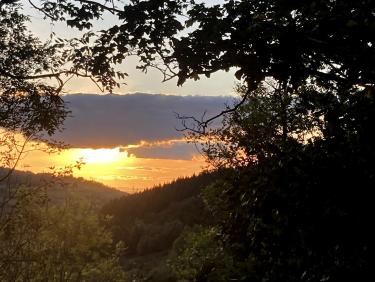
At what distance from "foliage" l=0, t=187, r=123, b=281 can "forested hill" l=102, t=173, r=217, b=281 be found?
81.4 metres

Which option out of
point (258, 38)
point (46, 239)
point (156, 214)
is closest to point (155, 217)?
point (156, 214)

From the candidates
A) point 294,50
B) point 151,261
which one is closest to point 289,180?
point 294,50

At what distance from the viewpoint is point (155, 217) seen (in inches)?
6609

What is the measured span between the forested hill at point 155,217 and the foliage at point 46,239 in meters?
81.4

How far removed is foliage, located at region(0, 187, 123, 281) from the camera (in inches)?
860

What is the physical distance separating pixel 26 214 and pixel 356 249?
20028 millimetres

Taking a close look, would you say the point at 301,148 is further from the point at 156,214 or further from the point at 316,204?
the point at 156,214

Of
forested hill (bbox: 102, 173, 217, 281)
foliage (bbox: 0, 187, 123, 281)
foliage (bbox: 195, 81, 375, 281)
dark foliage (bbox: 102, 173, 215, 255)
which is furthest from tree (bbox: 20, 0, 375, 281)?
dark foliage (bbox: 102, 173, 215, 255)

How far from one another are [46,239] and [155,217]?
138456 mm

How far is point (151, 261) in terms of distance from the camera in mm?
128750

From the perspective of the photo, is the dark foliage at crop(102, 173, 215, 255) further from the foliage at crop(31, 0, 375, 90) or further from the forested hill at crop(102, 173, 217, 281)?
the foliage at crop(31, 0, 375, 90)

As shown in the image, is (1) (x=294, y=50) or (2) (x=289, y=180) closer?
(2) (x=289, y=180)

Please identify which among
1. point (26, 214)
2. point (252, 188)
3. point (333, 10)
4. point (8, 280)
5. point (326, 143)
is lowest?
point (8, 280)

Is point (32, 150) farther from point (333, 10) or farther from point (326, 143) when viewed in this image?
point (326, 143)
